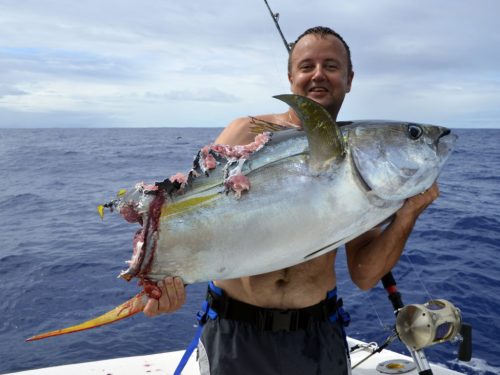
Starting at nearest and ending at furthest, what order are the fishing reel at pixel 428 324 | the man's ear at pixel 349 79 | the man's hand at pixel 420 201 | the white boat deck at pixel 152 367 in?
the man's hand at pixel 420 201 → the fishing reel at pixel 428 324 → the man's ear at pixel 349 79 → the white boat deck at pixel 152 367

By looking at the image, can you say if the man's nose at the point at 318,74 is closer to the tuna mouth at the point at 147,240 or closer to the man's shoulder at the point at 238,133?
the man's shoulder at the point at 238,133

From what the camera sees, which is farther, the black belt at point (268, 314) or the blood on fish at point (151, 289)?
the black belt at point (268, 314)

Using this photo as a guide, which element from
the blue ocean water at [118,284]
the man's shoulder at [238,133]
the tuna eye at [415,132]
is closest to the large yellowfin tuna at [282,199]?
the tuna eye at [415,132]

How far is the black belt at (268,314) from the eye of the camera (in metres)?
2.59

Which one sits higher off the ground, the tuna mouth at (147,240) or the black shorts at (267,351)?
the tuna mouth at (147,240)

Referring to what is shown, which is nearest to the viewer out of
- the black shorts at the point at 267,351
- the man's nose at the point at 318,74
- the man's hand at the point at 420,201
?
the man's hand at the point at 420,201

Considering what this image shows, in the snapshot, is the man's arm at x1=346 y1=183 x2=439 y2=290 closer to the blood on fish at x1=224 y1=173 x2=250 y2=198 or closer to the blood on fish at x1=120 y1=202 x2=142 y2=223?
the blood on fish at x1=224 y1=173 x2=250 y2=198

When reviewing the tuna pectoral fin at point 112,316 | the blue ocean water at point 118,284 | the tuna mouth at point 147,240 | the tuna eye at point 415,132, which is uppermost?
the tuna eye at point 415,132

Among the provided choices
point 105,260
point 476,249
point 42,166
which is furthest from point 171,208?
point 42,166

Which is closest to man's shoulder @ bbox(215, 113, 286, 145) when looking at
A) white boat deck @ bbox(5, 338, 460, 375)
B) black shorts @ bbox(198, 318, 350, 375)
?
black shorts @ bbox(198, 318, 350, 375)

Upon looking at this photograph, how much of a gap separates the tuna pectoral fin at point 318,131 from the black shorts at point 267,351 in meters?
1.13

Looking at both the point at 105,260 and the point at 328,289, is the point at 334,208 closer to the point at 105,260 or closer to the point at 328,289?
the point at 328,289

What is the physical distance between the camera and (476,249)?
9320 mm

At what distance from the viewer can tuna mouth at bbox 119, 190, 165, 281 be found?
195 centimetres
